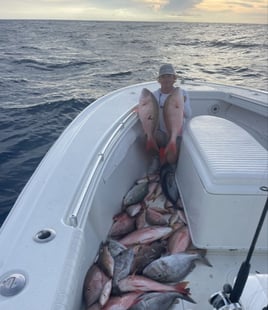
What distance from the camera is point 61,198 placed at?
1705 millimetres

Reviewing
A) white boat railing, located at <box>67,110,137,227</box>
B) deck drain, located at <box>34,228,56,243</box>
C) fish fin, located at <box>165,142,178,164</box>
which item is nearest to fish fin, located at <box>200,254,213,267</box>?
white boat railing, located at <box>67,110,137,227</box>

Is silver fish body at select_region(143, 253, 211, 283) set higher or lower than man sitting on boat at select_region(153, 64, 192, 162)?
lower

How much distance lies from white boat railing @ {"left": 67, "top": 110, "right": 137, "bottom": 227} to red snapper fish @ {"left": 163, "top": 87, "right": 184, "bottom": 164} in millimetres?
364

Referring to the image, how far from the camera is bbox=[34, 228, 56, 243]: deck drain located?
1.41 metres

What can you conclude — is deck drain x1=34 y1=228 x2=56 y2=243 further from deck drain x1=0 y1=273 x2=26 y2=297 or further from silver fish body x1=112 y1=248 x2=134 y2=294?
silver fish body x1=112 y1=248 x2=134 y2=294

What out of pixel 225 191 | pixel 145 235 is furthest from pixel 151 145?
pixel 225 191

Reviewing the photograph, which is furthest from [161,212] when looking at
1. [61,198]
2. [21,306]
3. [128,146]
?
[21,306]

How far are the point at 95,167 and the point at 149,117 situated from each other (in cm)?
141

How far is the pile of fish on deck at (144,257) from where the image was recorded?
1.86 m

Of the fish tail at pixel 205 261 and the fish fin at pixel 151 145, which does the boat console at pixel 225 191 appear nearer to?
the fish tail at pixel 205 261

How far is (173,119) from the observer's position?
3.24m

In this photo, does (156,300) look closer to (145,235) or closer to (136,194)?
(145,235)

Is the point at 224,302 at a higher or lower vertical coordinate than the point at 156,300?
higher

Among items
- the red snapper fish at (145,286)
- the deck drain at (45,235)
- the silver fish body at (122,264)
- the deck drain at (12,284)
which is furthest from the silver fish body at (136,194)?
the deck drain at (12,284)
